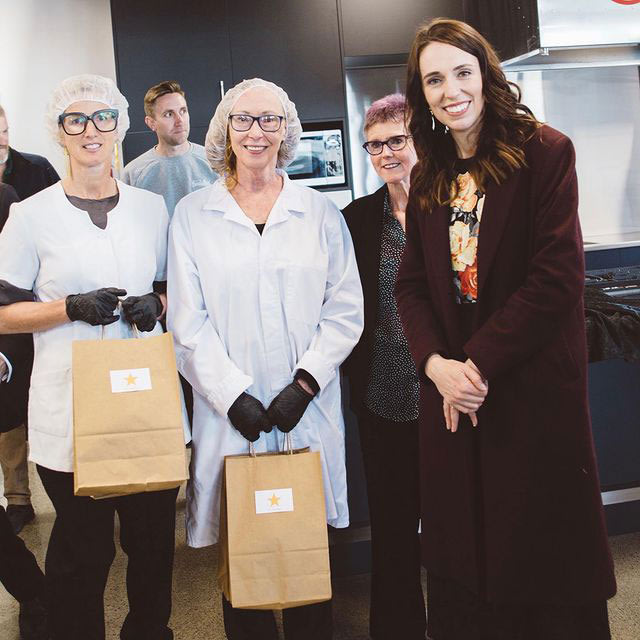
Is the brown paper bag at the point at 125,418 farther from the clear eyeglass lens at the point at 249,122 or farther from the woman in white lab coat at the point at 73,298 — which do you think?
the clear eyeglass lens at the point at 249,122

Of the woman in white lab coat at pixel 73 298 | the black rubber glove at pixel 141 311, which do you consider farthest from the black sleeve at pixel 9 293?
the black rubber glove at pixel 141 311

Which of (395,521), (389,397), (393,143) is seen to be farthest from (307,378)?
(393,143)

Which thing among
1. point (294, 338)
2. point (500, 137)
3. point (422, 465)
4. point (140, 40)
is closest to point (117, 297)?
point (294, 338)

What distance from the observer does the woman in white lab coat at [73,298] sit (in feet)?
6.22

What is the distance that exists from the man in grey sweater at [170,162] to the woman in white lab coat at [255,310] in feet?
4.70

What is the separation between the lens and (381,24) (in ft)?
16.6

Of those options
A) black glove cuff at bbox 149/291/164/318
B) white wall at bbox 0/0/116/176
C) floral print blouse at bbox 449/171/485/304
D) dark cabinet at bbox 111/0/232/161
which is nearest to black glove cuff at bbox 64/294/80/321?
black glove cuff at bbox 149/291/164/318

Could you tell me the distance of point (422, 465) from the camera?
1771mm

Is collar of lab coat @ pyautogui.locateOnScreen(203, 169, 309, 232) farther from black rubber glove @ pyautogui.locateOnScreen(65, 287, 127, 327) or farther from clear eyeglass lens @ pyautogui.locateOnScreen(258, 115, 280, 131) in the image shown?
black rubber glove @ pyautogui.locateOnScreen(65, 287, 127, 327)

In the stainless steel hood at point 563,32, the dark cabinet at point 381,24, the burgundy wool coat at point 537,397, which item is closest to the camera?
the burgundy wool coat at point 537,397

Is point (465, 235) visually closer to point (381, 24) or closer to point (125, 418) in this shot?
point (125, 418)

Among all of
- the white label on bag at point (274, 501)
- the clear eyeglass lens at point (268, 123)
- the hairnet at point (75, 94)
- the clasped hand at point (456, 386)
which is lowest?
the white label on bag at point (274, 501)

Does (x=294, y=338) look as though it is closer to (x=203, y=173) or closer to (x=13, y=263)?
(x=13, y=263)

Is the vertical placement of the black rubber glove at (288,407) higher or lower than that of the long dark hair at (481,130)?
lower
